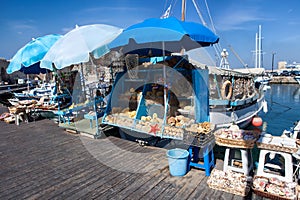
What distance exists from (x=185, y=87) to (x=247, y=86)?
6.08 meters

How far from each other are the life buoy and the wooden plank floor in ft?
11.9

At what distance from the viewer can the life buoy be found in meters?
6.93

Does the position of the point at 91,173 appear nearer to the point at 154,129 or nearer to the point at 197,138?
the point at 154,129

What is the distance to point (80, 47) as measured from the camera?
4281 mm

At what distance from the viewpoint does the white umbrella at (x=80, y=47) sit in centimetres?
415

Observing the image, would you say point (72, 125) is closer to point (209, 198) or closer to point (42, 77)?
point (209, 198)

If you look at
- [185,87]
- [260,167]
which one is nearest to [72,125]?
[185,87]

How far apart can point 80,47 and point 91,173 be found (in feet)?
8.72

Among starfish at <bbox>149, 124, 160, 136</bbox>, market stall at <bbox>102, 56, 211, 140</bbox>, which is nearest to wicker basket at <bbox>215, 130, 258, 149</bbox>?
market stall at <bbox>102, 56, 211, 140</bbox>

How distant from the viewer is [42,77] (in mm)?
24031

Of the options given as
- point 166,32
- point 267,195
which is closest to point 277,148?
point 267,195

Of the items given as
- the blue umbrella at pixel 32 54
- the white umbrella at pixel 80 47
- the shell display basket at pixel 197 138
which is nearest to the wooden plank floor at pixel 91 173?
the shell display basket at pixel 197 138

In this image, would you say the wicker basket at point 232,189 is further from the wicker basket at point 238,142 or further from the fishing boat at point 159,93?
the fishing boat at point 159,93

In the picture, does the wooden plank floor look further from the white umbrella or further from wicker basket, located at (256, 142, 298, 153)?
the white umbrella
